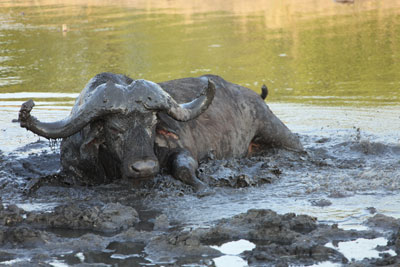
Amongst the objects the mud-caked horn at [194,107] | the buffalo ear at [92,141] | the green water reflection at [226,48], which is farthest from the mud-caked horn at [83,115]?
the green water reflection at [226,48]

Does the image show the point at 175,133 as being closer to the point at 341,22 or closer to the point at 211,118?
the point at 211,118

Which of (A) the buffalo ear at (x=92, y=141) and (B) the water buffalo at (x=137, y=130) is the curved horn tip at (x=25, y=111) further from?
(A) the buffalo ear at (x=92, y=141)

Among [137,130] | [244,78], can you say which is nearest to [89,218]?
[137,130]

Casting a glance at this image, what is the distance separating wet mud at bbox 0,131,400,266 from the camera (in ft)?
17.1

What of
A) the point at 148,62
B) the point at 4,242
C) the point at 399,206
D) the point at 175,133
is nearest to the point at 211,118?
the point at 175,133

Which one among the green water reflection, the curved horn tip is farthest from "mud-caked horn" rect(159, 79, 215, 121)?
the green water reflection

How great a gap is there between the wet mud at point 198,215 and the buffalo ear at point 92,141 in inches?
12.9

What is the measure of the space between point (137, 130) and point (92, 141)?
21.3 inches

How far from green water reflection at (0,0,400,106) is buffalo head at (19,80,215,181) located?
576 centimetres

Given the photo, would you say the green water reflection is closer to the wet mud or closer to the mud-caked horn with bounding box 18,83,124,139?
the wet mud

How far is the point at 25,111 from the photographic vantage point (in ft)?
23.3

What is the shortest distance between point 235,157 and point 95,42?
1275 cm

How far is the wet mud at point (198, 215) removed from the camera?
17.1 ft

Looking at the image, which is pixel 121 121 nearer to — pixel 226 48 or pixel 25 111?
pixel 25 111
